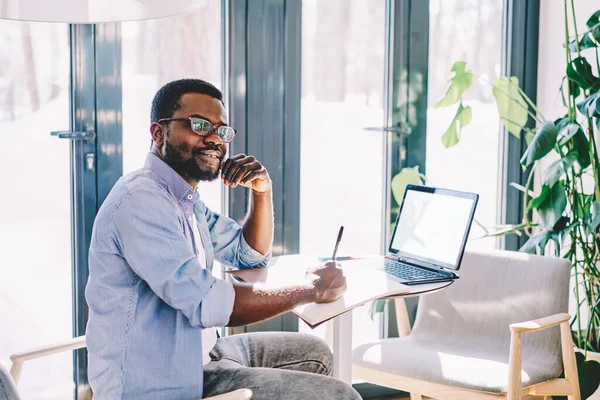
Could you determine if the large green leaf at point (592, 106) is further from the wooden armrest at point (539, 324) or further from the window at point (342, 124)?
the window at point (342, 124)

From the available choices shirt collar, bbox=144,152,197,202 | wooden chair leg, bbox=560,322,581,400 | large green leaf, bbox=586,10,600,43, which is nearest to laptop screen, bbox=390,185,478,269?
wooden chair leg, bbox=560,322,581,400

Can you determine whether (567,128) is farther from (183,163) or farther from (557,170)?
(183,163)

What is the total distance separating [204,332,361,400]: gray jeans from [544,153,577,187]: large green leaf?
106cm

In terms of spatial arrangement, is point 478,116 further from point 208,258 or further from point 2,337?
point 2,337

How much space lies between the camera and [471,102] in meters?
3.46

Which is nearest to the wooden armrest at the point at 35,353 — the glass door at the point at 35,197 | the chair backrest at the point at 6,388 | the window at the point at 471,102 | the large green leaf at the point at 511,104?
the chair backrest at the point at 6,388

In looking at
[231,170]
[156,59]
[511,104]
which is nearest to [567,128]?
[511,104]

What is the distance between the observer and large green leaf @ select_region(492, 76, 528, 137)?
10.4 feet

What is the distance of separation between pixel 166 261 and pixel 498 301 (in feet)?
4.77

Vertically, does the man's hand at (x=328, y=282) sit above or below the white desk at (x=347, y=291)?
above

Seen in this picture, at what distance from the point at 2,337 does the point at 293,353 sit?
3.75ft

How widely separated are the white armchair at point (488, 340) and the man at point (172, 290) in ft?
2.06

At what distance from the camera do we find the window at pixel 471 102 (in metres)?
3.36

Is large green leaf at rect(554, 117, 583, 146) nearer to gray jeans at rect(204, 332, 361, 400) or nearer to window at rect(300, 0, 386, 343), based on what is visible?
window at rect(300, 0, 386, 343)
